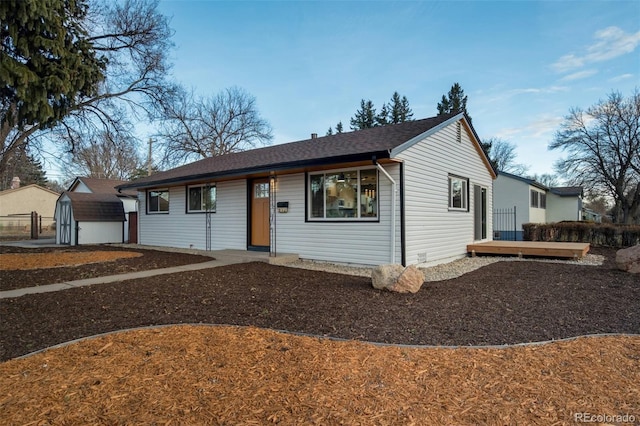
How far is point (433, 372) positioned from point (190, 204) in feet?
37.8

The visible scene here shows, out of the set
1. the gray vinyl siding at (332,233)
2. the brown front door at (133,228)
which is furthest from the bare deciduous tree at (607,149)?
the brown front door at (133,228)

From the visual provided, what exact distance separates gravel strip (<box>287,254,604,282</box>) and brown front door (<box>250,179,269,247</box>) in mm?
1808

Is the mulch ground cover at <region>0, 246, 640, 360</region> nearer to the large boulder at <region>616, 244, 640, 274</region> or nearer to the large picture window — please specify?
the large boulder at <region>616, 244, 640, 274</region>

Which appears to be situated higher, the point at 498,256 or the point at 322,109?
the point at 322,109

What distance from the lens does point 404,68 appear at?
527 inches

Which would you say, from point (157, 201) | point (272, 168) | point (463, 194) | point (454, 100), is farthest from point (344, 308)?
point (454, 100)

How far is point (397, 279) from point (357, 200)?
3.16m

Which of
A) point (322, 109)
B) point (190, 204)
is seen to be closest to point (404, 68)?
point (322, 109)

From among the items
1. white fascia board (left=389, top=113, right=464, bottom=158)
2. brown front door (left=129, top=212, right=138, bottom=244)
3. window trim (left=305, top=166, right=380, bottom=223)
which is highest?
white fascia board (left=389, top=113, right=464, bottom=158)

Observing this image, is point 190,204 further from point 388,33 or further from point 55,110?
point 388,33

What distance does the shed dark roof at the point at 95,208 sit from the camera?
48.6 ft

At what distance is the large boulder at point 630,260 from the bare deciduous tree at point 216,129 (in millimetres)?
29259

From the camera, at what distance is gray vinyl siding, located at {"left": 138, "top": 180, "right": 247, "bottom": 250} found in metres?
11.0

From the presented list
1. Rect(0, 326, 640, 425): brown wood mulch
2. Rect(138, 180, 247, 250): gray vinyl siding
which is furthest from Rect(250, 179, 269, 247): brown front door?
Rect(0, 326, 640, 425): brown wood mulch
